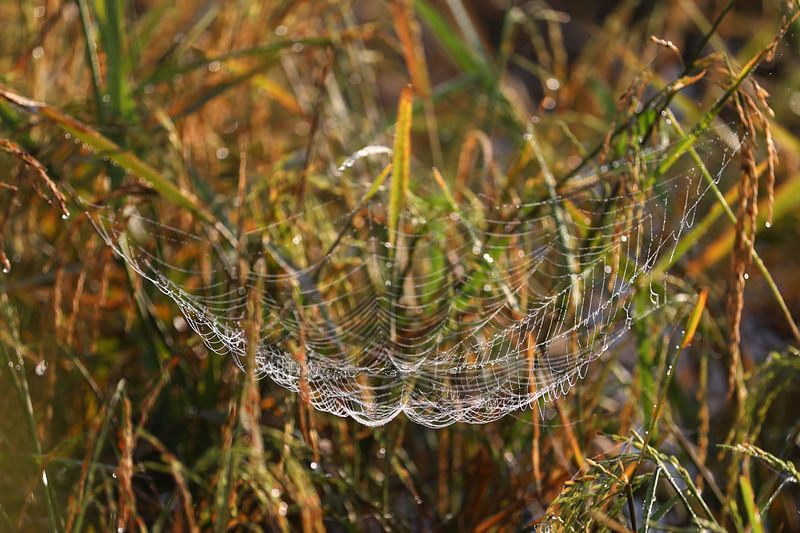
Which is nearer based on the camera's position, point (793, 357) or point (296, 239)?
point (793, 357)

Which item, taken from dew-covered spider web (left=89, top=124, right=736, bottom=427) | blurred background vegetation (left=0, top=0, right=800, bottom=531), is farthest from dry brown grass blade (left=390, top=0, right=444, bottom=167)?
dew-covered spider web (left=89, top=124, right=736, bottom=427)

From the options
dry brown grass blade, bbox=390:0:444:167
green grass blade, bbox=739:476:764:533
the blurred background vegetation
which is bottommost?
green grass blade, bbox=739:476:764:533

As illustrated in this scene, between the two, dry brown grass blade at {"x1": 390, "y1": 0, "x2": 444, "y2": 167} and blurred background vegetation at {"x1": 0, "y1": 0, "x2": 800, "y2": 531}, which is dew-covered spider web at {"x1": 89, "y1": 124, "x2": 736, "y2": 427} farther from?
dry brown grass blade at {"x1": 390, "y1": 0, "x2": 444, "y2": 167}

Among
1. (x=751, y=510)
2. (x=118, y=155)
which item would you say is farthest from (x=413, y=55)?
(x=751, y=510)

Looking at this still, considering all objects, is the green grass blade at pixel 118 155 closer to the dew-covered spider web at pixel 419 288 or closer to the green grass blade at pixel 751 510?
the dew-covered spider web at pixel 419 288

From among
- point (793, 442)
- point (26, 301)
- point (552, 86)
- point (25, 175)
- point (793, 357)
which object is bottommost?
point (793, 442)

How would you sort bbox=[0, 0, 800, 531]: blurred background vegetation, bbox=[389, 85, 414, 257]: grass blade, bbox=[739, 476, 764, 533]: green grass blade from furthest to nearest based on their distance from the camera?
bbox=[389, 85, 414, 257]: grass blade → bbox=[0, 0, 800, 531]: blurred background vegetation → bbox=[739, 476, 764, 533]: green grass blade

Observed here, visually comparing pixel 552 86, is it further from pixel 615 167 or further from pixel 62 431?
pixel 62 431

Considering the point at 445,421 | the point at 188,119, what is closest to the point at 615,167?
the point at 445,421
